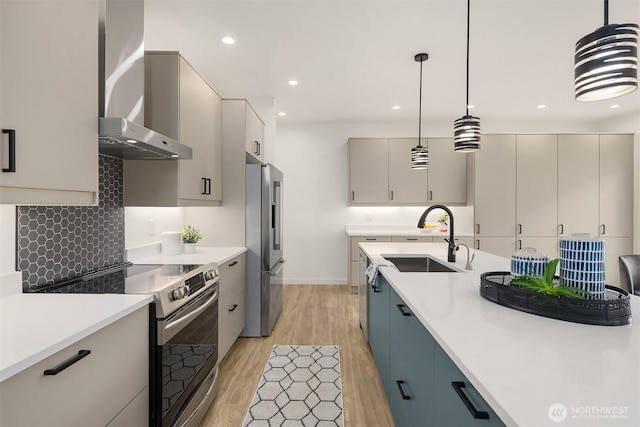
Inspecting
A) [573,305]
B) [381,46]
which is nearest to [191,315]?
[573,305]

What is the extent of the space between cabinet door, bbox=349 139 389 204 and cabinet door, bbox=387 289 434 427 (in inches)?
133

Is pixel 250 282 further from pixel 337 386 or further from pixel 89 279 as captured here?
pixel 89 279

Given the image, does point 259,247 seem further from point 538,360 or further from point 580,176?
point 580,176

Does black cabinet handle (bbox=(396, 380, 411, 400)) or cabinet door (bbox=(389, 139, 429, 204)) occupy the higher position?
cabinet door (bbox=(389, 139, 429, 204))

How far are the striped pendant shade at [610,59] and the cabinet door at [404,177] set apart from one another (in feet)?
13.2

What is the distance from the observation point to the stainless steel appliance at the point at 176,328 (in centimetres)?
145

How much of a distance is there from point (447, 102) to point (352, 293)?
10.1ft

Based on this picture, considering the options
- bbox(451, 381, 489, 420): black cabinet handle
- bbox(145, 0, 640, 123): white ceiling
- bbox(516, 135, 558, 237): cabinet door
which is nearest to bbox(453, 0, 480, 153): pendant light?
bbox(145, 0, 640, 123): white ceiling

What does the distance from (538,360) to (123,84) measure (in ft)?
7.01

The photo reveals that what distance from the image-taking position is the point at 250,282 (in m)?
3.14

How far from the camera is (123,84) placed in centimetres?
171

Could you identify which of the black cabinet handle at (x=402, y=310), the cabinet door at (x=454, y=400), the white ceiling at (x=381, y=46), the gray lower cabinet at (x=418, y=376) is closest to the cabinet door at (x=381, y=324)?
the gray lower cabinet at (x=418, y=376)

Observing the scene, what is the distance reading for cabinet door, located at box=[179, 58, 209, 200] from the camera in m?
2.31
